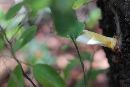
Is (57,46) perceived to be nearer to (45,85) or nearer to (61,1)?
(45,85)

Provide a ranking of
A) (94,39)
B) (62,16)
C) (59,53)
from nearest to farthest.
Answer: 1. (62,16)
2. (94,39)
3. (59,53)

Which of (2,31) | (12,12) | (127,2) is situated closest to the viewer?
(12,12)

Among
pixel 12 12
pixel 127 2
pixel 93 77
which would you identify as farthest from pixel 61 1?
pixel 93 77

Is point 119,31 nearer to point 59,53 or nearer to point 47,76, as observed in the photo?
point 47,76

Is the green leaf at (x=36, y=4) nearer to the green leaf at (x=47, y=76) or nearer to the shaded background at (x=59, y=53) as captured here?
the green leaf at (x=47, y=76)

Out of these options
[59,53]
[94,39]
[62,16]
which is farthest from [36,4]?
[59,53]

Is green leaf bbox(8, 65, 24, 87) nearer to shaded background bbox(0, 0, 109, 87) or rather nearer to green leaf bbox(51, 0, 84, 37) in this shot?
green leaf bbox(51, 0, 84, 37)
